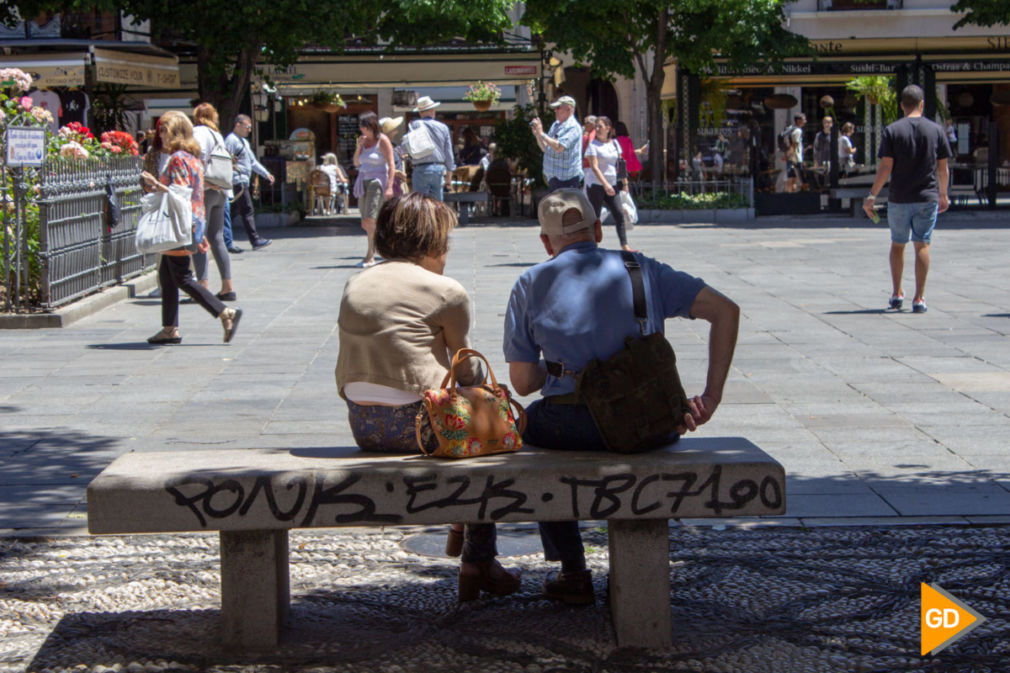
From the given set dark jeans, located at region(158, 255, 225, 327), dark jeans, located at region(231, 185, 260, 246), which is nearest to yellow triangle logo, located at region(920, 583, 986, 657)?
dark jeans, located at region(158, 255, 225, 327)

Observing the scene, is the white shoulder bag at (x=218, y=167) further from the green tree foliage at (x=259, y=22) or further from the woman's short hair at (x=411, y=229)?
the green tree foliage at (x=259, y=22)

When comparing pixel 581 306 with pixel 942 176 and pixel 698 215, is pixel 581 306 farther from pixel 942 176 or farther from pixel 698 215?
pixel 698 215

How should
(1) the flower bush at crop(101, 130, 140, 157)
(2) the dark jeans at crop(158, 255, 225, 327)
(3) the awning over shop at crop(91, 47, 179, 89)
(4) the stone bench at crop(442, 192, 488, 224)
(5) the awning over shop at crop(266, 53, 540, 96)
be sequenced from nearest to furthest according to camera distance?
(2) the dark jeans at crop(158, 255, 225, 327)
(1) the flower bush at crop(101, 130, 140, 157)
(3) the awning over shop at crop(91, 47, 179, 89)
(4) the stone bench at crop(442, 192, 488, 224)
(5) the awning over shop at crop(266, 53, 540, 96)

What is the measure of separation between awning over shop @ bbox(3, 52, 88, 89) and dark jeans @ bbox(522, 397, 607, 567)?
2002cm

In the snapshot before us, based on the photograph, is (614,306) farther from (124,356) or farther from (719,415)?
(124,356)

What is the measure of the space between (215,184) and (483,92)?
57.9ft

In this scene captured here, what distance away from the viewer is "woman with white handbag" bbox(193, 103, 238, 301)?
12.1 metres

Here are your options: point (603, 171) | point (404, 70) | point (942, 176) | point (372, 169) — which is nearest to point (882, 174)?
point (942, 176)

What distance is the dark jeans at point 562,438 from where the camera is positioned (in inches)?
164

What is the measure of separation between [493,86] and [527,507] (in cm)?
2650

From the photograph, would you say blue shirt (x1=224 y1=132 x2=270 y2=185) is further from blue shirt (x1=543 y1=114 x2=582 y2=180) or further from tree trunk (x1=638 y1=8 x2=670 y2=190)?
tree trunk (x1=638 y1=8 x2=670 y2=190)

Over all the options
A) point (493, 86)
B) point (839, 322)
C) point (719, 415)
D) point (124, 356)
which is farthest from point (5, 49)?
point (719, 415)

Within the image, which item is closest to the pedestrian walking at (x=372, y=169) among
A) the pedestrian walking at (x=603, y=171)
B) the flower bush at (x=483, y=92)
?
the pedestrian walking at (x=603, y=171)

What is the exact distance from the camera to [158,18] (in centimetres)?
2262
